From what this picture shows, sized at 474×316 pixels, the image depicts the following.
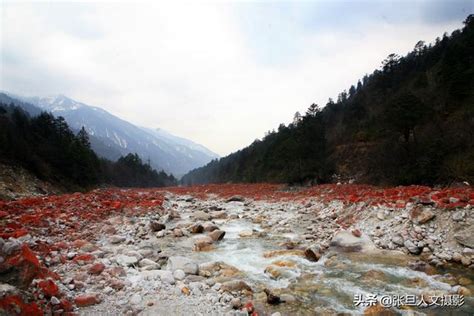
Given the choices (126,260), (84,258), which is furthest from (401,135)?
(84,258)

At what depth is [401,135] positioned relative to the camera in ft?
98.8

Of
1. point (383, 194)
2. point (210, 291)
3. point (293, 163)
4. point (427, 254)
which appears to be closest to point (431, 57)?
point (293, 163)

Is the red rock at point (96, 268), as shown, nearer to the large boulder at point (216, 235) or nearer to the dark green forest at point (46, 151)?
the large boulder at point (216, 235)

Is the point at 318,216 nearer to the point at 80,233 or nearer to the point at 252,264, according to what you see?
the point at 252,264

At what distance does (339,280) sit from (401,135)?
2675 cm

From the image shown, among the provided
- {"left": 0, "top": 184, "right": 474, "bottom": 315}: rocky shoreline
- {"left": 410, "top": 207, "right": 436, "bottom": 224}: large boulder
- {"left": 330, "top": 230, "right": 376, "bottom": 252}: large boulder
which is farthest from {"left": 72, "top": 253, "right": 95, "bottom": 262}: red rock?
{"left": 410, "top": 207, "right": 436, "bottom": 224}: large boulder

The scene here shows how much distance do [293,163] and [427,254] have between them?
36970mm

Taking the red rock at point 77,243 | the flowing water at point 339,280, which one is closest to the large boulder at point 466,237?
the flowing water at point 339,280

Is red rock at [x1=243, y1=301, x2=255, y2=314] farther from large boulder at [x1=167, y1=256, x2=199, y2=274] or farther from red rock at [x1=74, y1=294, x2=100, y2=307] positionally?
red rock at [x1=74, y1=294, x2=100, y2=307]

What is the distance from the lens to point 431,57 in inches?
2419

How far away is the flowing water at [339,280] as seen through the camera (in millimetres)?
6547

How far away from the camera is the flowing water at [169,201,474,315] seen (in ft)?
21.5

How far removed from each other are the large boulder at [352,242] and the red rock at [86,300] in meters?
8.19

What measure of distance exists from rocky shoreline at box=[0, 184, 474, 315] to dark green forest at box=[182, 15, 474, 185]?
31.1 ft
